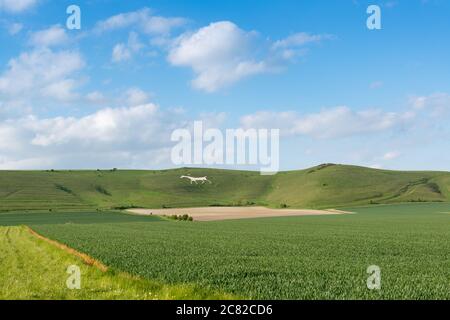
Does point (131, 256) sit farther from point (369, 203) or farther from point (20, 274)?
point (369, 203)

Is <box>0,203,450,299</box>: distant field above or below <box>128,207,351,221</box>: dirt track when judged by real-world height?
above

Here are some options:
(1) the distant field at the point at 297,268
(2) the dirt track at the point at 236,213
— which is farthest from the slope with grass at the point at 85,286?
(2) the dirt track at the point at 236,213

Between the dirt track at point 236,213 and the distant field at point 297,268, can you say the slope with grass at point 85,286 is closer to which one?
the distant field at point 297,268

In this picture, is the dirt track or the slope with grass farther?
the dirt track

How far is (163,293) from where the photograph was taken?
17.2 m

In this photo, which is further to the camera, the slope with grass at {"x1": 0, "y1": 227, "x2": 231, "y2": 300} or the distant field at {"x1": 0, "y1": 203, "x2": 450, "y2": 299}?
the distant field at {"x1": 0, "y1": 203, "x2": 450, "y2": 299}

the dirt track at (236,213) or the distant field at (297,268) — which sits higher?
the distant field at (297,268)

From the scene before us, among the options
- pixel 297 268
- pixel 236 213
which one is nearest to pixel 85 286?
pixel 297 268

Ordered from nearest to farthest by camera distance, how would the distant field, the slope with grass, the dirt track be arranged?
the slope with grass, the distant field, the dirt track

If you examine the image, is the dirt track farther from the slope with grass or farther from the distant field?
the slope with grass

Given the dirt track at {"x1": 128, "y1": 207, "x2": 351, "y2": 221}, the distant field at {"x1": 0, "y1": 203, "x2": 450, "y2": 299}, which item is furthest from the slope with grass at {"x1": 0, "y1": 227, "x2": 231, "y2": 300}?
the dirt track at {"x1": 128, "y1": 207, "x2": 351, "y2": 221}

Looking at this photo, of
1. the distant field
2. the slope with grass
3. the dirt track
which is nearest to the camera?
the slope with grass

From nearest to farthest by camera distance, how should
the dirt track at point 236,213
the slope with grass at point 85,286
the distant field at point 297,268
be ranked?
the slope with grass at point 85,286
the distant field at point 297,268
the dirt track at point 236,213
